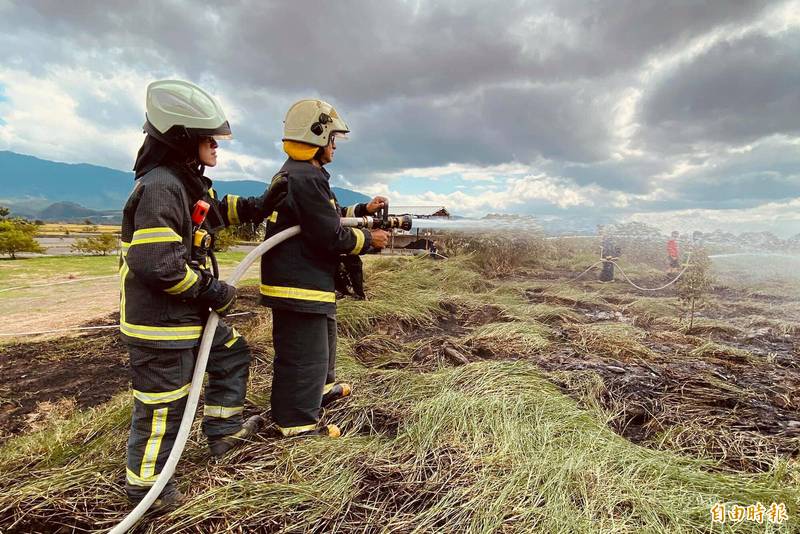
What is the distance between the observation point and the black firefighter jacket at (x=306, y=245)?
233cm

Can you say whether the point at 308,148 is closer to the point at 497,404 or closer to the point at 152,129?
the point at 152,129

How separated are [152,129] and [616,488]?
2741 millimetres

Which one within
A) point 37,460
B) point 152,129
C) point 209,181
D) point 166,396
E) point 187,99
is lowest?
point 37,460

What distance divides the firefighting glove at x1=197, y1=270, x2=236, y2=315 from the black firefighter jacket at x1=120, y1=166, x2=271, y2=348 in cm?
3

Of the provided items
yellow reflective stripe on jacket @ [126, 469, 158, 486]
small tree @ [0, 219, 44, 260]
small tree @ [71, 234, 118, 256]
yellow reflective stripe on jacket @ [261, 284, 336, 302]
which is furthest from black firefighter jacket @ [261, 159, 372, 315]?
small tree @ [71, 234, 118, 256]

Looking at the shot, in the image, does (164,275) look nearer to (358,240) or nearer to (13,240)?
(358,240)

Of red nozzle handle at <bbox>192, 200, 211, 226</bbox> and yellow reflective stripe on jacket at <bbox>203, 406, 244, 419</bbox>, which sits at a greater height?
red nozzle handle at <bbox>192, 200, 211, 226</bbox>

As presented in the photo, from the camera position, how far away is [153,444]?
187cm

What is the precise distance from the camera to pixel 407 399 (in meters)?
3.05

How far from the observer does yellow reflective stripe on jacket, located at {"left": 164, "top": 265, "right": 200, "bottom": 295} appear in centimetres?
179

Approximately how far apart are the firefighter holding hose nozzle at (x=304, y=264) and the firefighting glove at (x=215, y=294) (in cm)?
45

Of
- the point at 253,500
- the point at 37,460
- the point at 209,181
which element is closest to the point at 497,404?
the point at 253,500

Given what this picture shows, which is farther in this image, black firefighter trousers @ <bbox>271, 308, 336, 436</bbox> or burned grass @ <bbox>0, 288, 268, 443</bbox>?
burned grass @ <bbox>0, 288, 268, 443</bbox>

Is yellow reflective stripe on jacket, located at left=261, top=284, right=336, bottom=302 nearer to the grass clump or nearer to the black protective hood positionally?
the black protective hood
